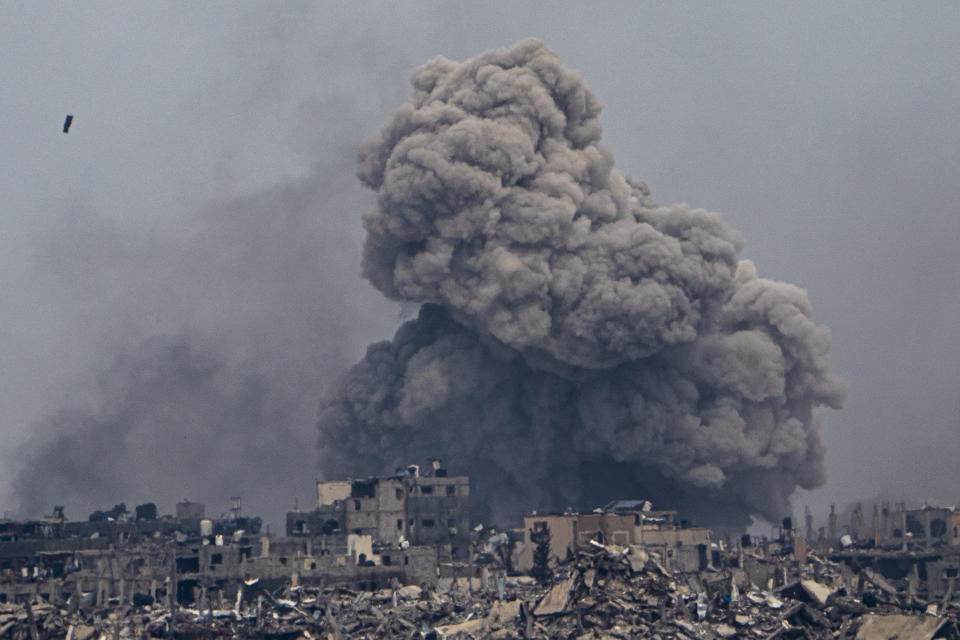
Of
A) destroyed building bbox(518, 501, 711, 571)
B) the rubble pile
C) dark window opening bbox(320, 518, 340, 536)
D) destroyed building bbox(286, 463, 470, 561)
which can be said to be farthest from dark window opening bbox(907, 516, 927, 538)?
the rubble pile

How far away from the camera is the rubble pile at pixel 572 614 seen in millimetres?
50250

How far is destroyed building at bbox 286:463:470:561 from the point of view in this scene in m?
84.8

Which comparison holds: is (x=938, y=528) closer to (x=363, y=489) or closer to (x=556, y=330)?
(x=556, y=330)

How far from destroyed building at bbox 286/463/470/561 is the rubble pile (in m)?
19.4

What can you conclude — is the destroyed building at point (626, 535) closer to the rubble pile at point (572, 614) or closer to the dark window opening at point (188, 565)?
the dark window opening at point (188, 565)

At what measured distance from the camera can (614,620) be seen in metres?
50.5

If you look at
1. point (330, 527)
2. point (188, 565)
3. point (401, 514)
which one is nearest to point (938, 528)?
point (401, 514)

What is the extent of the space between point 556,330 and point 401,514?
10.4 meters

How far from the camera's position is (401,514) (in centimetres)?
8562

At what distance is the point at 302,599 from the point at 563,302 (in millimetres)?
29544

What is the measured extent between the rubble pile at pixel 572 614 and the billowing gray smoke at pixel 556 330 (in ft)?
82.5

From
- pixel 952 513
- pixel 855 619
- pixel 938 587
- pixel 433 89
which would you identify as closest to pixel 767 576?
pixel 938 587

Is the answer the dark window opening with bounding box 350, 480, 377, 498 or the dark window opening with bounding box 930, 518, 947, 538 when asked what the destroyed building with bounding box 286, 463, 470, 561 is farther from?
the dark window opening with bounding box 930, 518, 947, 538

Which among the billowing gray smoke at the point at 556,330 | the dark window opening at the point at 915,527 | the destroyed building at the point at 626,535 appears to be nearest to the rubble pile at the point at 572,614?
the destroyed building at the point at 626,535
